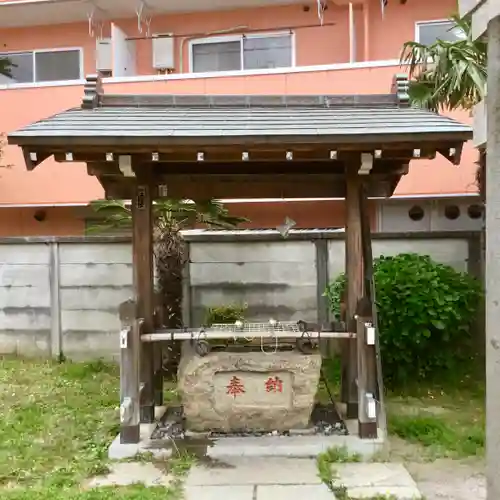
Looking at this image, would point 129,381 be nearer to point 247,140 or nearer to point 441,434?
point 247,140

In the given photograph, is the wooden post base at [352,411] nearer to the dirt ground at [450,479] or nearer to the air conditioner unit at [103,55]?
the dirt ground at [450,479]

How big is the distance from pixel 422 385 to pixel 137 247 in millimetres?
3828

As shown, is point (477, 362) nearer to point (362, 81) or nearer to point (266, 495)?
point (266, 495)

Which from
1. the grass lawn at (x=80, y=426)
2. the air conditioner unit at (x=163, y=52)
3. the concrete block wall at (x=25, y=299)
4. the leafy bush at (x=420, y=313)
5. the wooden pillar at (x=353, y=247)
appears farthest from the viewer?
the air conditioner unit at (x=163, y=52)

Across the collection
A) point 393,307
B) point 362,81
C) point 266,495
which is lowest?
point 266,495

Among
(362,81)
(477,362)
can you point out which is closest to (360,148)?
(477,362)

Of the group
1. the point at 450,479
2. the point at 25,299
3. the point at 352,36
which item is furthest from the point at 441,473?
the point at 352,36

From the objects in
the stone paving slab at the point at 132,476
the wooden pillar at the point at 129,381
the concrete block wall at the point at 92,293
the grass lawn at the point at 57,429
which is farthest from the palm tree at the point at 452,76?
the grass lawn at the point at 57,429

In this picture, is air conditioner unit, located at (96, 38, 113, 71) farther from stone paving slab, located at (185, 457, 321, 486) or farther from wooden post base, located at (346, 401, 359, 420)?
stone paving slab, located at (185, 457, 321, 486)

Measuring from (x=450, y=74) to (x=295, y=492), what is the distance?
16.5 ft

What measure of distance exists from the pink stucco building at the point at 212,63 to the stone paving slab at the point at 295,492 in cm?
702

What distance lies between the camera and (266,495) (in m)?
4.44

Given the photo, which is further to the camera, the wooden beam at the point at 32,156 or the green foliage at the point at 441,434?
the green foliage at the point at 441,434

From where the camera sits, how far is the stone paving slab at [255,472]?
4703mm
